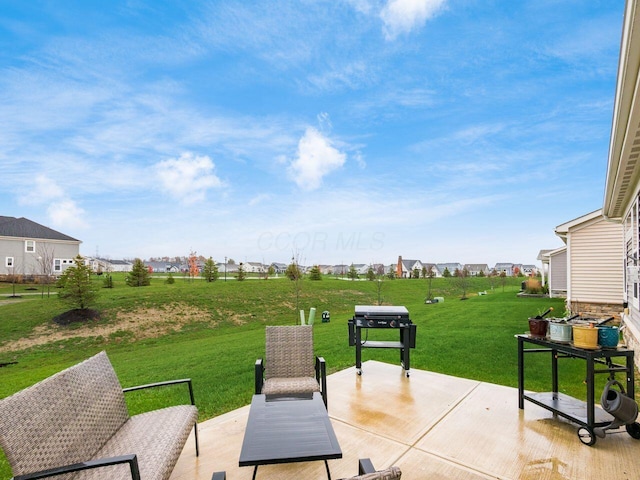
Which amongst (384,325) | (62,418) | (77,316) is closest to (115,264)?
(77,316)

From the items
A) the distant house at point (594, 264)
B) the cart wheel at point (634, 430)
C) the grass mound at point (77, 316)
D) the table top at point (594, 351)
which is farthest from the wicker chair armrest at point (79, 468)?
the distant house at point (594, 264)

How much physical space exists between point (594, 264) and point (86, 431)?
570 inches

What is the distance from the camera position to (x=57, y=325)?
12.2m

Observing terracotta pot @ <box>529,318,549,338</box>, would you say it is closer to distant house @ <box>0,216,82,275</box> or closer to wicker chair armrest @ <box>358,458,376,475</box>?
wicker chair armrest @ <box>358,458,376,475</box>

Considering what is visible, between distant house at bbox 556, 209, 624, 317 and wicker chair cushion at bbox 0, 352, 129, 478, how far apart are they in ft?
44.8

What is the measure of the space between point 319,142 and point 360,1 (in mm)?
7386

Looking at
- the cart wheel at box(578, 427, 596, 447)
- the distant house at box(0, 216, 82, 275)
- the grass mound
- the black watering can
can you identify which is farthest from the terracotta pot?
the distant house at box(0, 216, 82, 275)

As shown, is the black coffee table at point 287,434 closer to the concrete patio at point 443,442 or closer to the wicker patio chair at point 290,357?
the concrete patio at point 443,442

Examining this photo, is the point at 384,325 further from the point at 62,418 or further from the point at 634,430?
the point at 62,418

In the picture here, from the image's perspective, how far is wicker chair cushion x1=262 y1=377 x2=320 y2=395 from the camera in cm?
330

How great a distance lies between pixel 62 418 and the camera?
199 cm

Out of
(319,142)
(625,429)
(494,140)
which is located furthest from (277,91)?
(625,429)

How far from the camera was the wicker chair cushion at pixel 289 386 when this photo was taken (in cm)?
330

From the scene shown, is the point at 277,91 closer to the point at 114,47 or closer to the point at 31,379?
the point at 114,47
